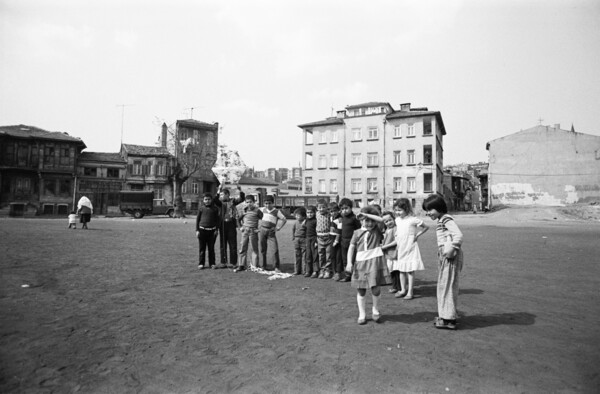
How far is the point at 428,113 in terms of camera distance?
46.8 metres

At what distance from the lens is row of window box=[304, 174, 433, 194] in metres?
46.9

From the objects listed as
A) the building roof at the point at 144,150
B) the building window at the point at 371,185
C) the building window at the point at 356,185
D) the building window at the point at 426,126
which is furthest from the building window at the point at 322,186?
the building roof at the point at 144,150

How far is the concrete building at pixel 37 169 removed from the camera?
153ft

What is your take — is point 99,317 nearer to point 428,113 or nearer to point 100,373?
point 100,373

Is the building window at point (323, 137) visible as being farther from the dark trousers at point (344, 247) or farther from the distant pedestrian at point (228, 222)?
the dark trousers at point (344, 247)

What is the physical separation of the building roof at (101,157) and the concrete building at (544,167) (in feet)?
170

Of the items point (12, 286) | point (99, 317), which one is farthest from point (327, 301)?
point (12, 286)

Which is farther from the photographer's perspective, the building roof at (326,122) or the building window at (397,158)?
the building roof at (326,122)

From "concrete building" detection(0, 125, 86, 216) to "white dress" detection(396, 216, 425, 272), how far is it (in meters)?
50.7

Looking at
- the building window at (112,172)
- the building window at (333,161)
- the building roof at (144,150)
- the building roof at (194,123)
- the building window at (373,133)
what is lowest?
the building window at (112,172)

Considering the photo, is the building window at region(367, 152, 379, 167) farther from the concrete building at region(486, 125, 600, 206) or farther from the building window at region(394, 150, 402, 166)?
the concrete building at region(486, 125, 600, 206)

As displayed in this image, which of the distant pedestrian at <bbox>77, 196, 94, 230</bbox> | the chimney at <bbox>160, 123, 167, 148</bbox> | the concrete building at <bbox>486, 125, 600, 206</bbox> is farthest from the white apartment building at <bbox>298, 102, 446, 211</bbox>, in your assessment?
the distant pedestrian at <bbox>77, 196, 94, 230</bbox>

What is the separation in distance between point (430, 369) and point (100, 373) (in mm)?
3043

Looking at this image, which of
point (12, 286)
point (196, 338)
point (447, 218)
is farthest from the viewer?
point (12, 286)
